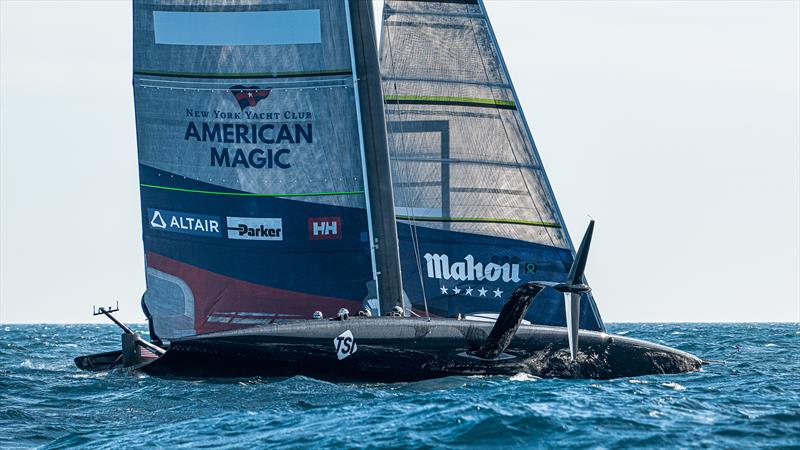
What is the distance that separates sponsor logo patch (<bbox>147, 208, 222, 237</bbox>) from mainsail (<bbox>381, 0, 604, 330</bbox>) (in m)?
3.33

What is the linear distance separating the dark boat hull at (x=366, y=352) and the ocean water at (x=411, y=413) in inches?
7.4

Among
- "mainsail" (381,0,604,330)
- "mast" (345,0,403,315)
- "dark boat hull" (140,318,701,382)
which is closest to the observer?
"dark boat hull" (140,318,701,382)

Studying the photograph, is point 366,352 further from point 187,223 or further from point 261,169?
point 187,223

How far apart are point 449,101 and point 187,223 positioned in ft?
16.3

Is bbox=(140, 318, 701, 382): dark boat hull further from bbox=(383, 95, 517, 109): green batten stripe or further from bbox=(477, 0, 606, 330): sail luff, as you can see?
bbox=(383, 95, 517, 109): green batten stripe

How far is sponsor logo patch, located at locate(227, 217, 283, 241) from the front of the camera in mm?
18891

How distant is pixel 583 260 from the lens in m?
16.4

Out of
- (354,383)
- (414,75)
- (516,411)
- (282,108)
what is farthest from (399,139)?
(516,411)

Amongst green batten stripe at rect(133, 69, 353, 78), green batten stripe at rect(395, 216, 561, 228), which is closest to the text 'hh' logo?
green batten stripe at rect(133, 69, 353, 78)

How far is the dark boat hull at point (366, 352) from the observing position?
55.2ft

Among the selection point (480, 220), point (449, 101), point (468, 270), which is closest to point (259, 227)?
point (468, 270)

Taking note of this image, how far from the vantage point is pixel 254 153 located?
62.3ft

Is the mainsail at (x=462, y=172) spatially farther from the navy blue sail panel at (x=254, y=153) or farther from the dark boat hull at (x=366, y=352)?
the dark boat hull at (x=366, y=352)

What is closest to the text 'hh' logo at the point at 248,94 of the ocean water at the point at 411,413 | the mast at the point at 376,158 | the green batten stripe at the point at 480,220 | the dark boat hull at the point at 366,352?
the mast at the point at 376,158
